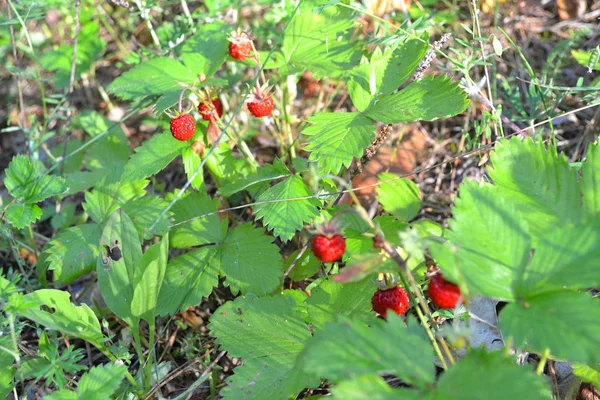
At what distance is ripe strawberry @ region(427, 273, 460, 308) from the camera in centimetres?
131

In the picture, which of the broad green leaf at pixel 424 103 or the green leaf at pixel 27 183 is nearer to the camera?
the broad green leaf at pixel 424 103

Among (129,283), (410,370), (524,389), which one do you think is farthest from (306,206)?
(524,389)

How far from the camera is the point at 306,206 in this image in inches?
80.0

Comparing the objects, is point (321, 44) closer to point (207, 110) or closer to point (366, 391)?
point (207, 110)

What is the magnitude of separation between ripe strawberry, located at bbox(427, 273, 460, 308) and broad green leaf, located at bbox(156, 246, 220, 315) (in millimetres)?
998

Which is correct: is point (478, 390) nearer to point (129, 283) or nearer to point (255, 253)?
point (255, 253)

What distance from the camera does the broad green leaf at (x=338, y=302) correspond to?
1788mm

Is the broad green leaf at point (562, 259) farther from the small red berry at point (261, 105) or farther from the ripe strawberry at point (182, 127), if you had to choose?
the ripe strawberry at point (182, 127)

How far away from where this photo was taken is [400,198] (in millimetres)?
2270

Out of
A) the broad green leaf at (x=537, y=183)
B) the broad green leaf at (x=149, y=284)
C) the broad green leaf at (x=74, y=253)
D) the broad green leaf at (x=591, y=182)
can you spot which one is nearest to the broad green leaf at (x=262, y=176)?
the broad green leaf at (x=149, y=284)

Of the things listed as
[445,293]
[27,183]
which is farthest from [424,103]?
[27,183]

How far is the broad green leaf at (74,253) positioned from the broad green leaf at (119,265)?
20cm

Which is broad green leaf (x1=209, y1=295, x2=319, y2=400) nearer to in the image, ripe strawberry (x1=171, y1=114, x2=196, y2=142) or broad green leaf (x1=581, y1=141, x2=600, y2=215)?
ripe strawberry (x1=171, y1=114, x2=196, y2=142)

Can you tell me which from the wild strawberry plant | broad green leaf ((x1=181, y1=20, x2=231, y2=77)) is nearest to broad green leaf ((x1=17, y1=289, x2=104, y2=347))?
the wild strawberry plant
